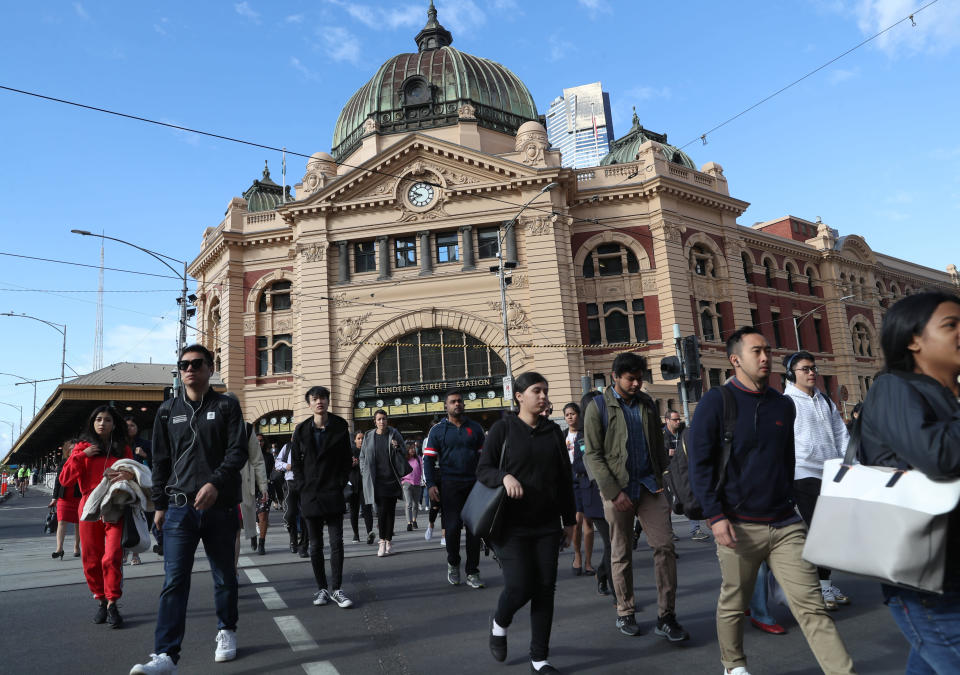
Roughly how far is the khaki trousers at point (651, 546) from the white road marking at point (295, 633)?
2.40 meters

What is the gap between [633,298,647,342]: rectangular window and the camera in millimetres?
32000

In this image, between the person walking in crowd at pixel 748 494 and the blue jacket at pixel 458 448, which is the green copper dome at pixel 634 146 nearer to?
the blue jacket at pixel 458 448

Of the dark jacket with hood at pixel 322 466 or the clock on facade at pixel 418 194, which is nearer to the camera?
the dark jacket with hood at pixel 322 466

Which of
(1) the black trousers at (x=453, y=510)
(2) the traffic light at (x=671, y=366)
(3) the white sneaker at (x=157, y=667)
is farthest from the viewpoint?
(2) the traffic light at (x=671, y=366)

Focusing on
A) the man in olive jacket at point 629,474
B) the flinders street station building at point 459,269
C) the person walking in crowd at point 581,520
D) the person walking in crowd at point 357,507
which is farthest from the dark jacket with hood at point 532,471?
the flinders street station building at point 459,269

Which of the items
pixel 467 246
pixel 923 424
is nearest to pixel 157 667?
pixel 923 424

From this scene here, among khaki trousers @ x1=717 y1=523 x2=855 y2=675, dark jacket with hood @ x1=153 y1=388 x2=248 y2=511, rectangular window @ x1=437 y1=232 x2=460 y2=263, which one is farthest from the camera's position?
rectangular window @ x1=437 y1=232 x2=460 y2=263

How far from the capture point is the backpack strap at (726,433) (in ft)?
13.1

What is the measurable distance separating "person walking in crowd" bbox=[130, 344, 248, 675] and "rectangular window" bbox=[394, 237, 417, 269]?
88.4 feet

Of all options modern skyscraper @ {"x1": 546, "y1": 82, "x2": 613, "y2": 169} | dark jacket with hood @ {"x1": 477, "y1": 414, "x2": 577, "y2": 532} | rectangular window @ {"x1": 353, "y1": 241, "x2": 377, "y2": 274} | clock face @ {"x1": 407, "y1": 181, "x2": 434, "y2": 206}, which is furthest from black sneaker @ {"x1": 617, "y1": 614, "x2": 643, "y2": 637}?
modern skyscraper @ {"x1": 546, "y1": 82, "x2": 613, "y2": 169}

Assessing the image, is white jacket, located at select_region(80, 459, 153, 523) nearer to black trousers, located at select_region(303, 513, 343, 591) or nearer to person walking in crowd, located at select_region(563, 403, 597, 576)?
black trousers, located at select_region(303, 513, 343, 591)

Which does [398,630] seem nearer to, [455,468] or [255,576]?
[455,468]

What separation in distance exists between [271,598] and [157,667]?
301 centimetres

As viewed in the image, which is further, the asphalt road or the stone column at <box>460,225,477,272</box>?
the stone column at <box>460,225,477,272</box>
